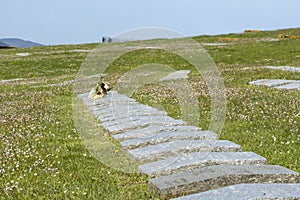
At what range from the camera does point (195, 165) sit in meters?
Answer: 6.65

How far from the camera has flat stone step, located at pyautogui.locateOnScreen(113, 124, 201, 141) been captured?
9.02m

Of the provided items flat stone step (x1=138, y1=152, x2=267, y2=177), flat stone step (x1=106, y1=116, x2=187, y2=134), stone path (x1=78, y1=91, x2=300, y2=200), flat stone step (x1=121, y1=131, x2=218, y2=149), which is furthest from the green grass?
flat stone step (x1=106, y1=116, x2=187, y2=134)

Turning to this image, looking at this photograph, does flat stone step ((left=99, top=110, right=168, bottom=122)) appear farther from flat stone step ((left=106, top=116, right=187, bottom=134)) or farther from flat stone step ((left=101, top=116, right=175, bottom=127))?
flat stone step ((left=106, top=116, right=187, bottom=134))

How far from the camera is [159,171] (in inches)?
259

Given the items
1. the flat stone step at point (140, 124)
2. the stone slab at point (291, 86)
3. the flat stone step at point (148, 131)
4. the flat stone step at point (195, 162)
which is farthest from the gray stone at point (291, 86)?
the flat stone step at point (195, 162)

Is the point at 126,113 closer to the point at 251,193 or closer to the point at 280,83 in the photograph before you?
the point at 251,193

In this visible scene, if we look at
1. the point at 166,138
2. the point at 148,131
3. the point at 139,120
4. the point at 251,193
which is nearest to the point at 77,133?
the point at 139,120

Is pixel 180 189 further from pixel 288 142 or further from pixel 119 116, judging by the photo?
pixel 119 116

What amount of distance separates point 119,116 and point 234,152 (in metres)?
4.48

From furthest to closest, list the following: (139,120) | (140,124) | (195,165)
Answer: (139,120)
(140,124)
(195,165)

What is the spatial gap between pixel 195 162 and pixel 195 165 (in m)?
0.06

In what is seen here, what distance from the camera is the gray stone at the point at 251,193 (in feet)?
16.9

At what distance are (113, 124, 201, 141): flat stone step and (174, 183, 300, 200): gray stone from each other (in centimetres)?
356

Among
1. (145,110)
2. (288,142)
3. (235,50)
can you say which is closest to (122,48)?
(235,50)
